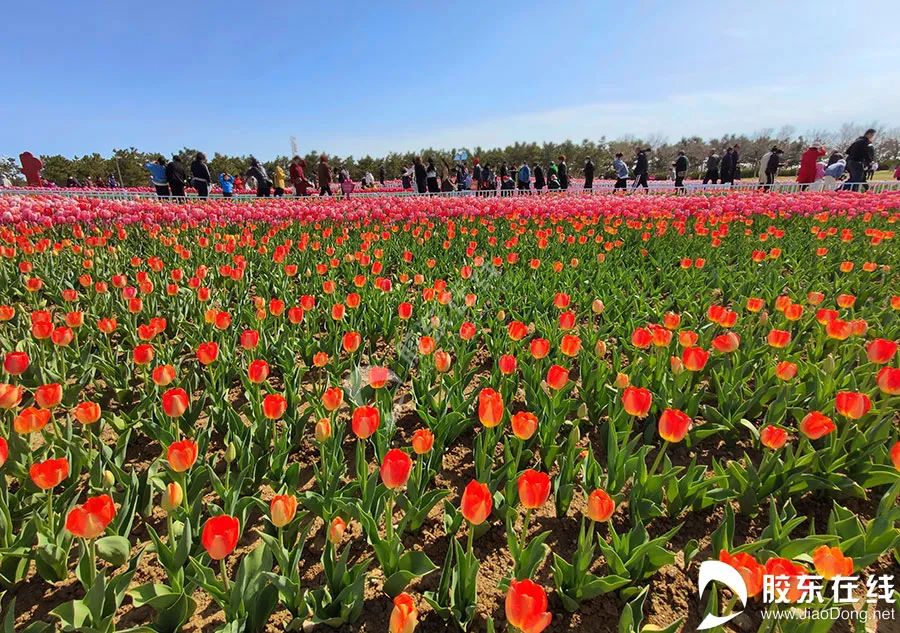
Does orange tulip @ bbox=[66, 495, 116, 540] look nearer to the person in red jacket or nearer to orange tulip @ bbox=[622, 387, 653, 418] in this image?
orange tulip @ bbox=[622, 387, 653, 418]

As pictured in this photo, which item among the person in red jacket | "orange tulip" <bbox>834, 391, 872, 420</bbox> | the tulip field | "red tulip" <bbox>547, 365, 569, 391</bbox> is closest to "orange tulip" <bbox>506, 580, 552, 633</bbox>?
the tulip field

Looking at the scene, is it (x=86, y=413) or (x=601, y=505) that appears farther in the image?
(x=86, y=413)

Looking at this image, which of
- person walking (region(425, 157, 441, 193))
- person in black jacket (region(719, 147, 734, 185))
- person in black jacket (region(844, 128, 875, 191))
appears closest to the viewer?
person in black jacket (region(844, 128, 875, 191))

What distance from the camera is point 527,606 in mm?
1182

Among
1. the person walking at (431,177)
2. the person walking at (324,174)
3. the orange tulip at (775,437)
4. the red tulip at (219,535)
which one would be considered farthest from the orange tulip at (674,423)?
the person walking at (431,177)

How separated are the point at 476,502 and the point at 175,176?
567 inches

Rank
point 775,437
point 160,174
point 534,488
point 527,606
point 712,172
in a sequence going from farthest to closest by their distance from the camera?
point 712,172, point 160,174, point 775,437, point 534,488, point 527,606

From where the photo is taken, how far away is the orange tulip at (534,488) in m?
1.54

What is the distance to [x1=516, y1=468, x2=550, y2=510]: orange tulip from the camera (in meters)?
1.54

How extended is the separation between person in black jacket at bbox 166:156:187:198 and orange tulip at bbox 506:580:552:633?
1456cm

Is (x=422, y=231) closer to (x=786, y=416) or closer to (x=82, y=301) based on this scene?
(x=82, y=301)

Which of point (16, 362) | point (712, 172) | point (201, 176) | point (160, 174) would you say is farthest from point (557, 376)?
point (712, 172)

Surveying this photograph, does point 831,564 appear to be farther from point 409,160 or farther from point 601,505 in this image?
point 409,160

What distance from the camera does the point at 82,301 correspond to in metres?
4.43
